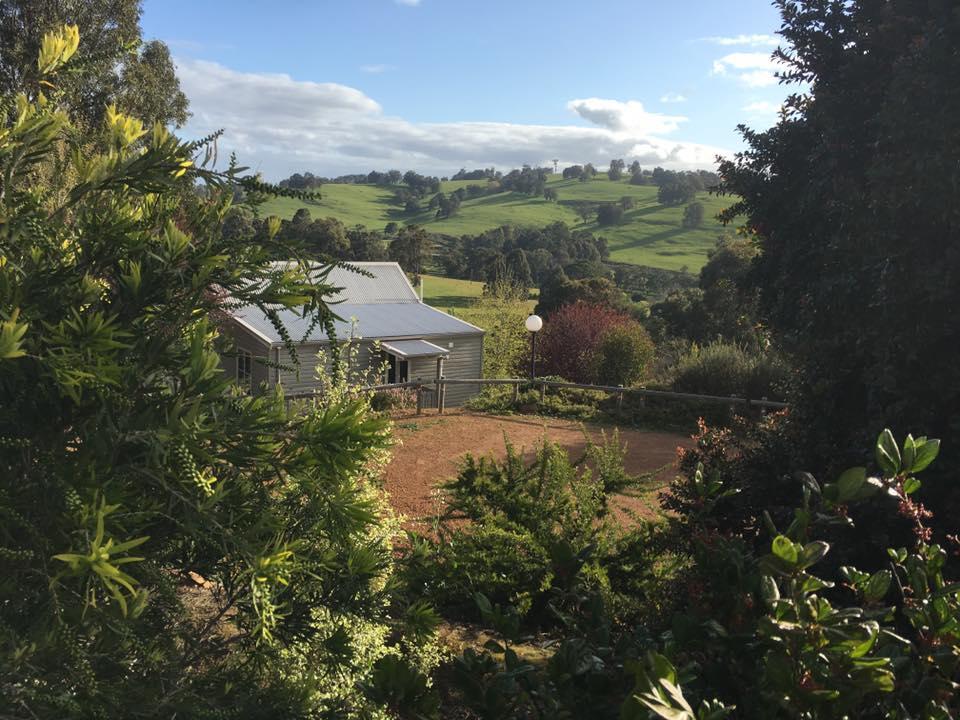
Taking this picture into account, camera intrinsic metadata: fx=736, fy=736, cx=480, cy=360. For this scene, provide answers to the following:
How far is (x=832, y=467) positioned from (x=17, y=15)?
2145cm

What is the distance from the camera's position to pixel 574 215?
10894cm

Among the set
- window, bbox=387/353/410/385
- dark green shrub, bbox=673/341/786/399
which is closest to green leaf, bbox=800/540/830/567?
dark green shrub, bbox=673/341/786/399

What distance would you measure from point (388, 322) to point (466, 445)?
14.5m

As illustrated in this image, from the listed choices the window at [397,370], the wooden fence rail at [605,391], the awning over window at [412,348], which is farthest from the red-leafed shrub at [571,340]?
the wooden fence rail at [605,391]

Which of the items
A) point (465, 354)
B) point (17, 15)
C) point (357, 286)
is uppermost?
point (17, 15)

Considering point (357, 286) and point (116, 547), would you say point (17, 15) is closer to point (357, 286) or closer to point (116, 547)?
point (357, 286)

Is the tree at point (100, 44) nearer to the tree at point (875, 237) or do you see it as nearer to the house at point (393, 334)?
the house at point (393, 334)

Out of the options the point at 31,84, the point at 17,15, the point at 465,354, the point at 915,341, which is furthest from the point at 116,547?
the point at 465,354

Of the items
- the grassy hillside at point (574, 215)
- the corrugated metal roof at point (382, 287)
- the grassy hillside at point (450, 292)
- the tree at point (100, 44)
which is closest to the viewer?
the tree at point (100, 44)

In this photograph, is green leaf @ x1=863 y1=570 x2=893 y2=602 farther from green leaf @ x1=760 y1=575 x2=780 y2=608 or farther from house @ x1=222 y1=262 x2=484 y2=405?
house @ x1=222 y1=262 x2=484 y2=405

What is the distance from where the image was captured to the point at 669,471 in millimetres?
12320

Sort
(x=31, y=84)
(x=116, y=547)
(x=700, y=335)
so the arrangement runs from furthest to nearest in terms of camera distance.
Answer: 1. (x=700, y=335)
2. (x=31, y=84)
3. (x=116, y=547)

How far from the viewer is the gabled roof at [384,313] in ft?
82.6

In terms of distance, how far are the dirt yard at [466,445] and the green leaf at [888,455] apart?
7634 millimetres
